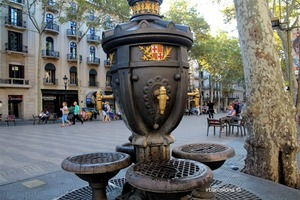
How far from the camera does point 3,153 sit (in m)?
7.50

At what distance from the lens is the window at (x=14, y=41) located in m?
27.0

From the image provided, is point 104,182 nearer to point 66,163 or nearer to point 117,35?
point 66,163

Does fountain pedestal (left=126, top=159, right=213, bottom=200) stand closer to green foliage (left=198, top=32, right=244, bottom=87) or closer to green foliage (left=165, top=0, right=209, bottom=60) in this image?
green foliage (left=165, top=0, right=209, bottom=60)

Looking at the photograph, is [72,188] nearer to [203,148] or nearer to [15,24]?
[203,148]

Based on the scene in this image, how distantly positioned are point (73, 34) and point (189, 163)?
A: 32680 mm

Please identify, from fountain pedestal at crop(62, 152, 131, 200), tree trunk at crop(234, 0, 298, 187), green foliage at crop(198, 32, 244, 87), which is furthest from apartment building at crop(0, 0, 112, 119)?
fountain pedestal at crop(62, 152, 131, 200)

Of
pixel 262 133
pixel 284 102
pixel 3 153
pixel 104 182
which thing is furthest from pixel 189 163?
pixel 3 153

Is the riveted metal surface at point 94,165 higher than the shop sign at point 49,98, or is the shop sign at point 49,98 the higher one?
the shop sign at point 49,98

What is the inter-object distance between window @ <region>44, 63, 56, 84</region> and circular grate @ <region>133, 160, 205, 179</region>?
98.4ft

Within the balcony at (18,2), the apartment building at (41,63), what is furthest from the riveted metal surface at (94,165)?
the balcony at (18,2)

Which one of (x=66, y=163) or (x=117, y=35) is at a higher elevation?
(x=117, y=35)

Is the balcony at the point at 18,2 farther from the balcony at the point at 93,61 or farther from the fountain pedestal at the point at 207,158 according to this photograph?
the fountain pedestal at the point at 207,158

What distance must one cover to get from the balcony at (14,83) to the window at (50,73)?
257cm

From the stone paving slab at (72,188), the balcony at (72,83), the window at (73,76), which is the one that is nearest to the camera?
the stone paving slab at (72,188)
